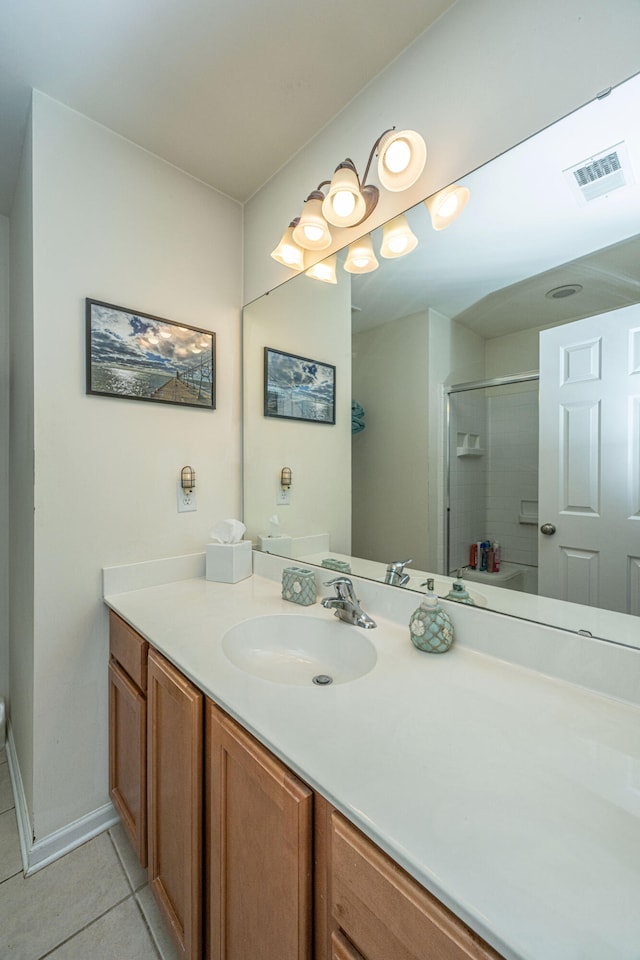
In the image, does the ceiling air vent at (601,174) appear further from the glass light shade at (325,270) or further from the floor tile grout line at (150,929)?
the floor tile grout line at (150,929)

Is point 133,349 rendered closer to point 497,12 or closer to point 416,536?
point 416,536

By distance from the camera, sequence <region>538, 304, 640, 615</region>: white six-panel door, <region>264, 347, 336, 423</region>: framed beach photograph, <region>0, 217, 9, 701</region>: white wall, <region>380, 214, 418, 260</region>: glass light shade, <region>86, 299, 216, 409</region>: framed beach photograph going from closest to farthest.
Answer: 1. <region>538, 304, 640, 615</region>: white six-panel door
2. <region>380, 214, 418, 260</region>: glass light shade
3. <region>86, 299, 216, 409</region>: framed beach photograph
4. <region>264, 347, 336, 423</region>: framed beach photograph
5. <region>0, 217, 9, 701</region>: white wall

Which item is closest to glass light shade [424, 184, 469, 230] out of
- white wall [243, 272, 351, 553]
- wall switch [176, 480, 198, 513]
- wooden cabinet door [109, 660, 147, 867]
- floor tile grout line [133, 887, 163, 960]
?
white wall [243, 272, 351, 553]

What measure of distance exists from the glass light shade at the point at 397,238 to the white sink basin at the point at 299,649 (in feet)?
3.71

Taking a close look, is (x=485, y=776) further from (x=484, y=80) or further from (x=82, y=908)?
(x=484, y=80)

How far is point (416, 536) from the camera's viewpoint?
1.21m

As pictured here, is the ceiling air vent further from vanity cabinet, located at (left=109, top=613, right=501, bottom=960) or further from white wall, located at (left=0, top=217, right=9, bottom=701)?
white wall, located at (left=0, top=217, right=9, bottom=701)

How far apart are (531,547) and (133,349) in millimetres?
1457

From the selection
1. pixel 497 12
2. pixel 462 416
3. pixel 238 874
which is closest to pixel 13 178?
pixel 497 12

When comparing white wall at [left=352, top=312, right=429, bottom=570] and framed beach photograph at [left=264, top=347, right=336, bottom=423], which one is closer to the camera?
white wall at [left=352, top=312, right=429, bottom=570]

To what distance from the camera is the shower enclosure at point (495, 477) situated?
962 millimetres

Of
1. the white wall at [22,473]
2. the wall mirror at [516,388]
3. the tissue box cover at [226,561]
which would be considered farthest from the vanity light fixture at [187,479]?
the wall mirror at [516,388]

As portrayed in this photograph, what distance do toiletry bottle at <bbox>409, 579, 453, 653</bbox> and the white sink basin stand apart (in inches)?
4.7

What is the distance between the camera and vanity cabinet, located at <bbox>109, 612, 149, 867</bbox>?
3.79 feet
